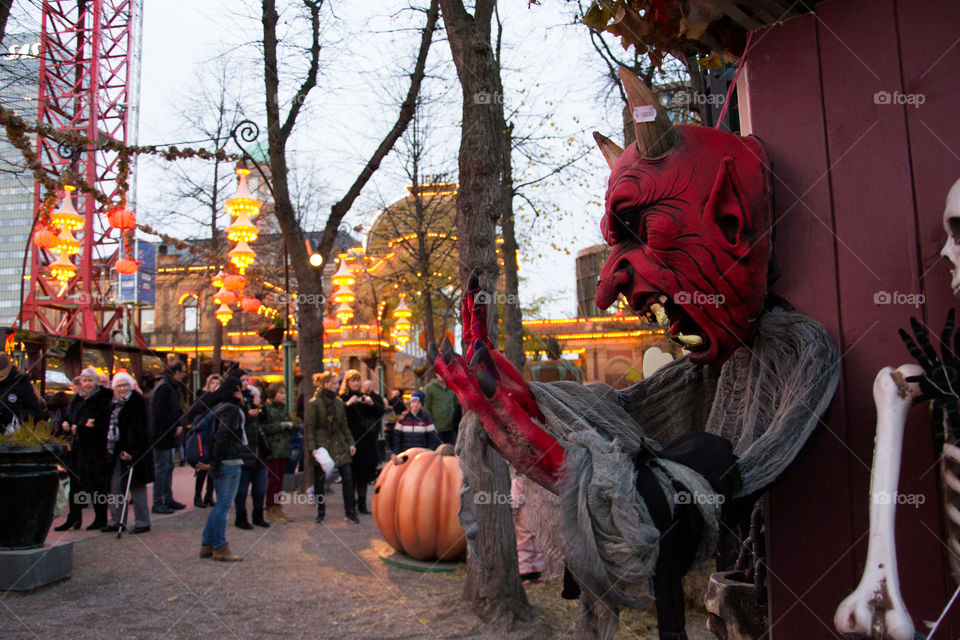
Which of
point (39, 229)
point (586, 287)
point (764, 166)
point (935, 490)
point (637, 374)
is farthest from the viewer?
point (586, 287)

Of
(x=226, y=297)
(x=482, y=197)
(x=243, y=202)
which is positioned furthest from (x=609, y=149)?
(x=226, y=297)

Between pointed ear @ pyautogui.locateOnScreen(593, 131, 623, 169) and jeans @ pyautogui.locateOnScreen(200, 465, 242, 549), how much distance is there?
23.6 ft

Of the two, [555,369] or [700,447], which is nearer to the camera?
[700,447]

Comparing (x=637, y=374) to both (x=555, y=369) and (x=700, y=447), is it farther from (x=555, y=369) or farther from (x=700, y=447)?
(x=555, y=369)

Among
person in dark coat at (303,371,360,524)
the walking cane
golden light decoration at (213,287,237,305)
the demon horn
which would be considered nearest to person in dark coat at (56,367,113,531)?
the walking cane

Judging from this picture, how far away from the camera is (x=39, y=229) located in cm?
1478

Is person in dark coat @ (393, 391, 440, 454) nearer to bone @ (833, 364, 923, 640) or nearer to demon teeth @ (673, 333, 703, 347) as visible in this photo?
demon teeth @ (673, 333, 703, 347)

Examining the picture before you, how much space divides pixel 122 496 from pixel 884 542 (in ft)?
31.9

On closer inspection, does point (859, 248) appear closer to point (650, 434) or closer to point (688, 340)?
point (688, 340)

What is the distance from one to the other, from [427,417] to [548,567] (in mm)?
10114

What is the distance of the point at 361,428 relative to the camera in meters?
11.7

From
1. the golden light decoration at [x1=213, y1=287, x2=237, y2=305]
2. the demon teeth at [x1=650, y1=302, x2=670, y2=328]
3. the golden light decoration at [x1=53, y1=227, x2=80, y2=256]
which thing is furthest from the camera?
the golden light decoration at [x1=213, y1=287, x2=237, y2=305]

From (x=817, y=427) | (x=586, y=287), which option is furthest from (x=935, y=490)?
(x=586, y=287)

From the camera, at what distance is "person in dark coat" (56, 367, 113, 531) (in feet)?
30.2
